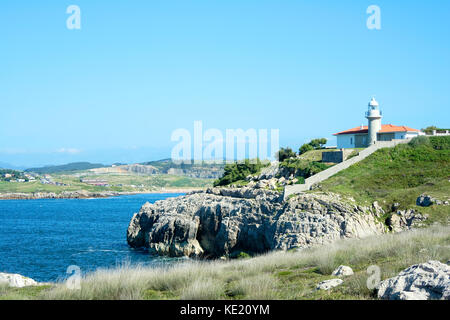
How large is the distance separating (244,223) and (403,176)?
51.1 ft

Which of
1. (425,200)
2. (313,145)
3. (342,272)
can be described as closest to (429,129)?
(313,145)

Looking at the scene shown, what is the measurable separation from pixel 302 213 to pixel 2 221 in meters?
69.1

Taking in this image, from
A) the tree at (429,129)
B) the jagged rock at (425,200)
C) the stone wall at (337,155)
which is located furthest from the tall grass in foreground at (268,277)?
the tree at (429,129)

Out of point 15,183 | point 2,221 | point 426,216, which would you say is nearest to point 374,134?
point 426,216

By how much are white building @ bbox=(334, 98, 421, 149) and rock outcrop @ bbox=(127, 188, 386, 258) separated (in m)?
18.5

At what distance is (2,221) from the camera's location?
8594cm

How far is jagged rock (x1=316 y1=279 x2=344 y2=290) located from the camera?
1025cm

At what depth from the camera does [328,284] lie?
10375 millimetres

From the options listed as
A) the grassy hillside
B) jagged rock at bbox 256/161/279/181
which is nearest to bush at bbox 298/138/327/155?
jagged rock at bbox 256/161/279/181

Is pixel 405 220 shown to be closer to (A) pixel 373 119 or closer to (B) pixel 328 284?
(A) pixel 373 119

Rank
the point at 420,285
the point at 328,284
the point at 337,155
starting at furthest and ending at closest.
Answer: the point at 337,155, the point at 328,284, the point at 420,285
